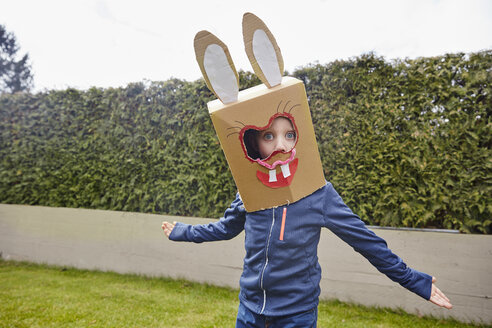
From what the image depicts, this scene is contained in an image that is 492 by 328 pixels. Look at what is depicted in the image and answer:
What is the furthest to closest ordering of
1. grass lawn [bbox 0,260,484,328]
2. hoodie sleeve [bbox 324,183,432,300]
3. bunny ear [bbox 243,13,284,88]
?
grass lawn [bbox 0,260,484,328] < hoodie sleeve [bbox 324,183,432,300] < bunny ear [bbox 243,13,284,88]

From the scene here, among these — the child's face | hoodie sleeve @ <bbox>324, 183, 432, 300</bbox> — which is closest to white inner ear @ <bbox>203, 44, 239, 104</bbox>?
the child's face

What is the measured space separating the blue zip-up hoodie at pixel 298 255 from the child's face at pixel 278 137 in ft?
0.97

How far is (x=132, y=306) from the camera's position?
12.1ft

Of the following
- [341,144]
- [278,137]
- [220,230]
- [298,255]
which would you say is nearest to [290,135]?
[278,137]

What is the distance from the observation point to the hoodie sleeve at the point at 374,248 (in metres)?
1.64

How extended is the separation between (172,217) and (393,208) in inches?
109

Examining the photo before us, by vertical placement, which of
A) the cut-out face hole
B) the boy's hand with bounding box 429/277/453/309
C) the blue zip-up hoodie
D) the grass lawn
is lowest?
the grass lawn

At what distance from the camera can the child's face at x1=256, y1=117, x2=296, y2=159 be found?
5.56 feet

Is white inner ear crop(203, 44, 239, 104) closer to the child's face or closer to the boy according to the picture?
the boy

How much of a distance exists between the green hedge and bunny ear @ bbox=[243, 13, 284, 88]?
233 centimetres

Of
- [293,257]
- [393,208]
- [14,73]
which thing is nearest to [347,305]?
[393,208]

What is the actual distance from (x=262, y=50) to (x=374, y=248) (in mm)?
1114

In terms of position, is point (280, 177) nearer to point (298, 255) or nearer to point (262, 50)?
point (298, 255)

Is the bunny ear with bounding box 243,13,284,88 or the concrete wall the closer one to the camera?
Result: the bunny ear with bounding box 243,13,284,88
